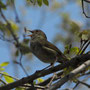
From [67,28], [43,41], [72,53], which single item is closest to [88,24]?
[67,28]

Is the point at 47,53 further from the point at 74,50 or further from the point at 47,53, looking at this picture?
the point at 74,50

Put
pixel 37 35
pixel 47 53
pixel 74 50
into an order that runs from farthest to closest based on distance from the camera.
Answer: pixel 37 35 → pixel 47 53 → pixel 74 50

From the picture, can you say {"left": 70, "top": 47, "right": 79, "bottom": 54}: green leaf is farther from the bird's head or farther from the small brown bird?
the bird's head

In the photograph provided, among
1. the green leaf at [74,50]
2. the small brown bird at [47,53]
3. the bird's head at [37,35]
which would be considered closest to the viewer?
the green leaf at [74,50]

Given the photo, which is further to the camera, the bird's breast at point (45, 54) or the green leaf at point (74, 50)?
the bird's breast at point (45, 54)

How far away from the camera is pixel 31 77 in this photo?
352cm

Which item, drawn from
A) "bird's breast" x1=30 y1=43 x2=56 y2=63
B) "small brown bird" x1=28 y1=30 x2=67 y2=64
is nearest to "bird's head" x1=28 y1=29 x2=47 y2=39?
"small brown bird" x1=28 y1=30 x2=67 y2=64

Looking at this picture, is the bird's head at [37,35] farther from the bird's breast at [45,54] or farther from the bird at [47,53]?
the bird's breast at [45,54]

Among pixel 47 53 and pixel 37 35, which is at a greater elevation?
pixel 37 35

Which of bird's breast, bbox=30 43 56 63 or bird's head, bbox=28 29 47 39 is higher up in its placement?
bird's head, bbox=28 29 47 39

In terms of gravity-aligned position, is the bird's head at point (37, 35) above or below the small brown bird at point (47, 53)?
above

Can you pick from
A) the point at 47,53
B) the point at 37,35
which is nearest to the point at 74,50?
the point at 47,53

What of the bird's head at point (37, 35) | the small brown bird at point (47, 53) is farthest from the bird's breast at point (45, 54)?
the bird's head at point (37, 35)

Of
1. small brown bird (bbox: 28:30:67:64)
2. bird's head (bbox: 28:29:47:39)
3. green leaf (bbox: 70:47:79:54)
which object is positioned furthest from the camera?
bird's head (bbox: 28:29:47:39)
